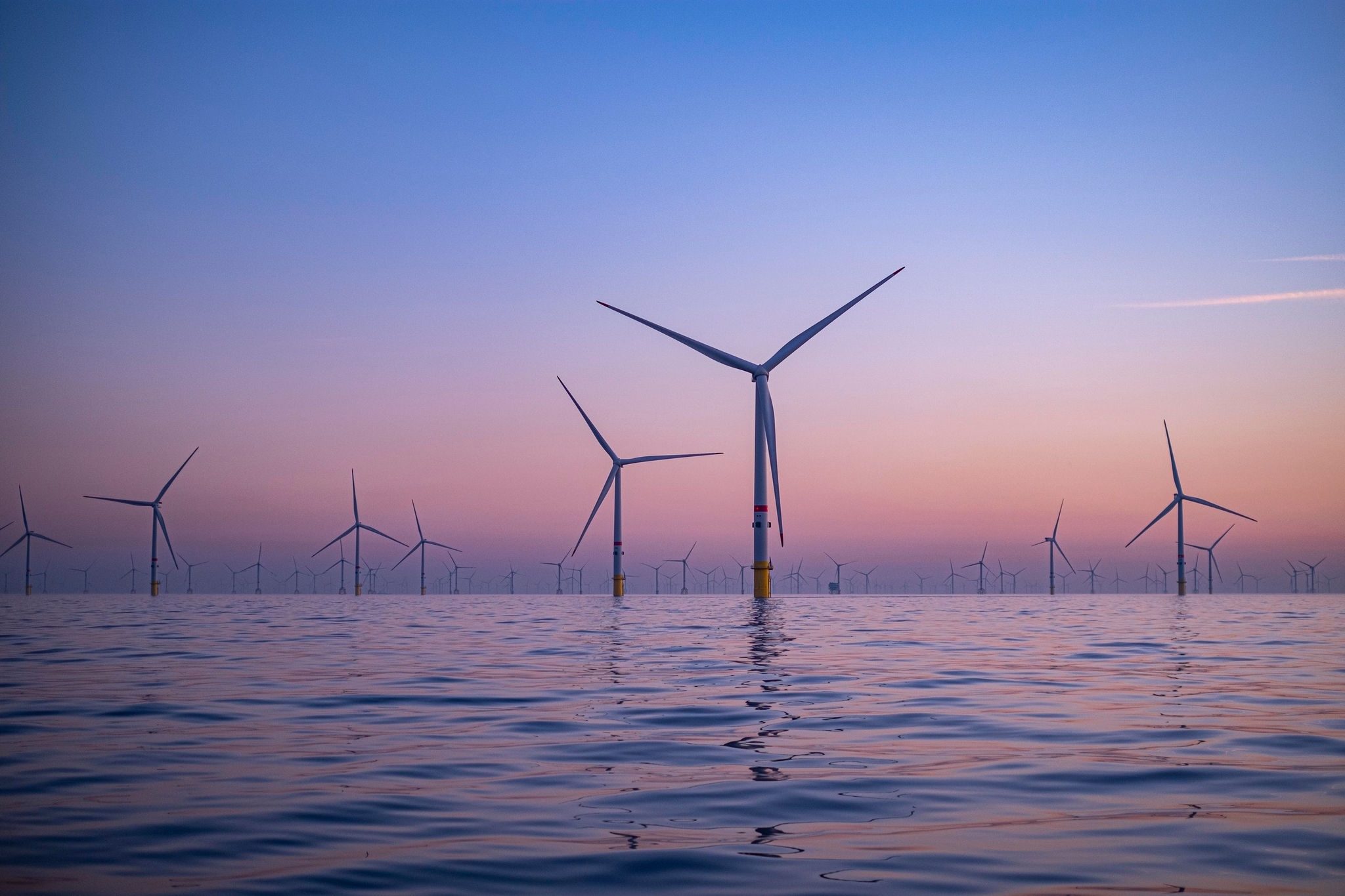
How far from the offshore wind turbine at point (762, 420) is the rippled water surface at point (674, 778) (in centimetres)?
4961

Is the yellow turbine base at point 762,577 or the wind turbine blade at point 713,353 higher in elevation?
the wind turbine blade at point 713,353

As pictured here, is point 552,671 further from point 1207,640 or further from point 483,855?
point 1207,640

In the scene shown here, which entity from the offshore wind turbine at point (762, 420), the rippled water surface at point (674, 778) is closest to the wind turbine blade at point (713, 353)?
the offshore wind turbine at point (762, 420)

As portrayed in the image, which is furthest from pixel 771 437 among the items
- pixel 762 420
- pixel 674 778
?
pixel 674 778

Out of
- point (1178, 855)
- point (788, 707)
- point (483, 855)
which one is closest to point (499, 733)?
point (788, 707)

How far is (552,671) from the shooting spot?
21.1 metres

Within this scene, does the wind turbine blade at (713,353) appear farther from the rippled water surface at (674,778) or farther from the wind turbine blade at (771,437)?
the rippled water surface at (674,778)

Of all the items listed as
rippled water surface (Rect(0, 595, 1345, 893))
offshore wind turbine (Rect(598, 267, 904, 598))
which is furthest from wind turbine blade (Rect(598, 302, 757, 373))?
rippled water surface (Rect(0, 595, 1345, 893))

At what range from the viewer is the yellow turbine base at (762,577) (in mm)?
74188

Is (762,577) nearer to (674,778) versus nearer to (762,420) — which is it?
(762,420)

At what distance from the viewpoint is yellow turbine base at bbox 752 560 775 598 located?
7419cm

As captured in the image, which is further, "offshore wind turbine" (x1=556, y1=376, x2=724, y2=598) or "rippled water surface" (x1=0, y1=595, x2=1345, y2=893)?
"offshore wind turbine" (x1=556, y1=376, x2=724, y2=598)

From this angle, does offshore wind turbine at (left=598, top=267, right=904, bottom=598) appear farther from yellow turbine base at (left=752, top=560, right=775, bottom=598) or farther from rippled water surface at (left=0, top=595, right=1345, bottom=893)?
rippled water surface at (left=0, top=595, right=1345, bottom=893)

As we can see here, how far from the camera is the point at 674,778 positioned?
9.96m
